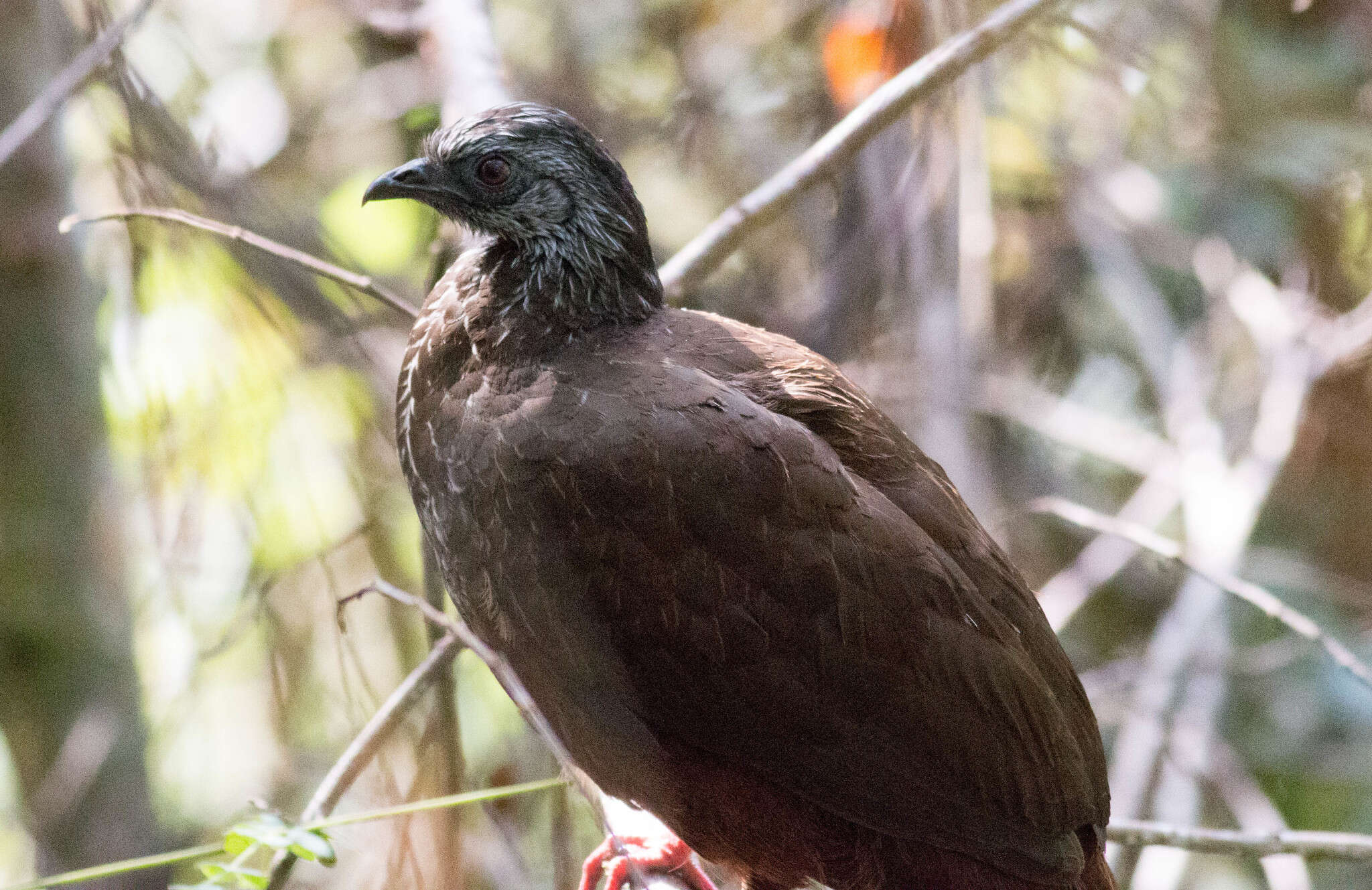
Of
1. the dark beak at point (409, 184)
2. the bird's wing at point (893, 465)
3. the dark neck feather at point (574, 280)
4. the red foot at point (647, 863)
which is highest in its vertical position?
the dark beak at point (409, 184)

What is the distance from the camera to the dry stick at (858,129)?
7.79ft

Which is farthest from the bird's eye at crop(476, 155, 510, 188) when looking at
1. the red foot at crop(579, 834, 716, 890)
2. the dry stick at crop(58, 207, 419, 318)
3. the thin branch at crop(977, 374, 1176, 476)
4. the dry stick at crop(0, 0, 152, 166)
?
the thin branch at crop(977, 374, 1176, 476)

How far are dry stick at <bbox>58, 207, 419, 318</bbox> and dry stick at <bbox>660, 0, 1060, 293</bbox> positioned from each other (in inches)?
21.7

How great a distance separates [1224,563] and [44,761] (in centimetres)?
308

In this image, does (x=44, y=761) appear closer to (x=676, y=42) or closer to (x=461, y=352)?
(x=461, y=352)

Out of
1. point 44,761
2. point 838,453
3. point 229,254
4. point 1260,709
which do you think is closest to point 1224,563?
point 1260,709

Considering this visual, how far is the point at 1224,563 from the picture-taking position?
337cm

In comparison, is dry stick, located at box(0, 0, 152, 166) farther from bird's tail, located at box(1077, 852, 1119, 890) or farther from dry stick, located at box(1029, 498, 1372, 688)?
bird's tail, located at box(1077, 852, 1119, 890)

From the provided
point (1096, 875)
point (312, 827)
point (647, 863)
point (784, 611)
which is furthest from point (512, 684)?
point (1096, 875)

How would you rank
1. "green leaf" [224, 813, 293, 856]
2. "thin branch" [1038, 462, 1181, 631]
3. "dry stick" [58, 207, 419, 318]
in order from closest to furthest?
"green leaf" [224, 813, 293, 856]
"dry stick" [58, 207, 419, 318]
"thin branch" [1038, 462, 1181, 631]

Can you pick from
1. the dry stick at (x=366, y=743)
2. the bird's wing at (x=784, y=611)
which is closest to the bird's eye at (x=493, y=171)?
the bird's wing at (x=784, y=611)

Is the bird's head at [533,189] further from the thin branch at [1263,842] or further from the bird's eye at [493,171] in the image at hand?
the thin branch at [1263,842]

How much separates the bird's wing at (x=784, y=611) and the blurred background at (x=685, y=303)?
416mm

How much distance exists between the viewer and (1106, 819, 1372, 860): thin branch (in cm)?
214
